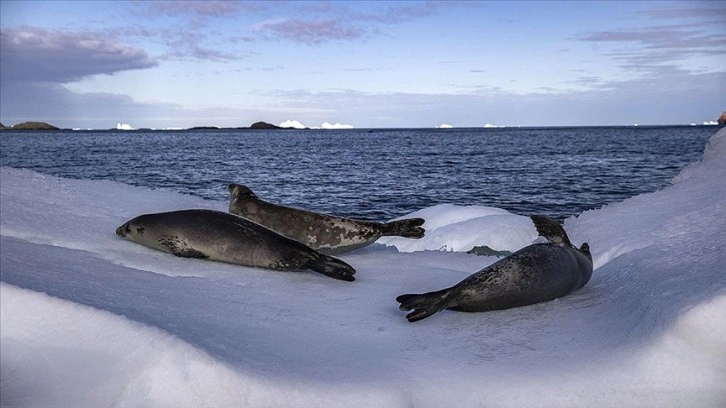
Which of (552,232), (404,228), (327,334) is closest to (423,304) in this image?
(327,334)

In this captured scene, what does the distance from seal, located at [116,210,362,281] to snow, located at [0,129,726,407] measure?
0.12 metres

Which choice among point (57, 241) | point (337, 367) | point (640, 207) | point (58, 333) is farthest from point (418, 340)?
point (640, 207)

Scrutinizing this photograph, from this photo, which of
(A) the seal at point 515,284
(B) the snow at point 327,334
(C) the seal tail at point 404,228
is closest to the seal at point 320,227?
(C) the seal tail at point 404,228

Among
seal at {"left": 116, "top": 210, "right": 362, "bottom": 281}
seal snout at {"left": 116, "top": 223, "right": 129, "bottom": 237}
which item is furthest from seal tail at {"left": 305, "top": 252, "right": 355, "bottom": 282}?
seal snout at {"left": 116, "top": 223, "right": 129, "bottom": 237}

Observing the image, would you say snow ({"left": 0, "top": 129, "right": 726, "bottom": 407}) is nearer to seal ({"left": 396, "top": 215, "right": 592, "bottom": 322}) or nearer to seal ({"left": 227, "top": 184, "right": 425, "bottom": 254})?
seal ({"left": 396, "top": 215, "right": 592, "bottom": 322})

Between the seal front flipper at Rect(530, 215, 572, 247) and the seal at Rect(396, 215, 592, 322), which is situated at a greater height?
the seal front flipper at Rect(530, 215, 572, 247)

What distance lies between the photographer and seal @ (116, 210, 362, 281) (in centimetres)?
496

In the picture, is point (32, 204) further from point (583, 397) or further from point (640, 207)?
point (640, 207)

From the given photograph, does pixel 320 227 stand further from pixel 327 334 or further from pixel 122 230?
pixel 327 334

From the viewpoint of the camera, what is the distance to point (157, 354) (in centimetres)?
291

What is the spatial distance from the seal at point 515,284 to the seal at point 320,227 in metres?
1.66

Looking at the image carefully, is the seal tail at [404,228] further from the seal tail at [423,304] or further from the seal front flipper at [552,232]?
the seal tail at [423,304]

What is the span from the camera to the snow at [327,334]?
113 inches

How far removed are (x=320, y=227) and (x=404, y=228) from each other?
0.83 meters
